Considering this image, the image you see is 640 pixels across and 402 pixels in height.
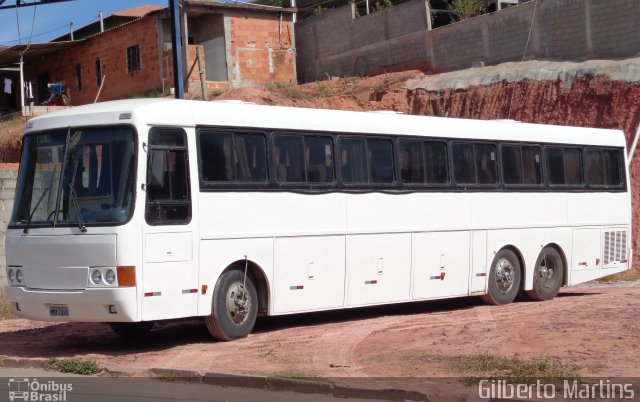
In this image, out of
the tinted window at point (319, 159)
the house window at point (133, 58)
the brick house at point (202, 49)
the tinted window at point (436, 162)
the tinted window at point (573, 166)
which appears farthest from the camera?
the house window at point (133, 58)

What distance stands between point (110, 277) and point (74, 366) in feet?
3.83

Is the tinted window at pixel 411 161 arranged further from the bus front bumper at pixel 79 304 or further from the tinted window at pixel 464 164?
the bus front bumper at pixel 79 304

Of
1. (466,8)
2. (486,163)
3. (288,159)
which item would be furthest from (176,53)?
(466,8)

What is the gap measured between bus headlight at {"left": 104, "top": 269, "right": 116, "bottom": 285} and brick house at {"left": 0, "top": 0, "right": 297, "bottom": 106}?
24589 mm

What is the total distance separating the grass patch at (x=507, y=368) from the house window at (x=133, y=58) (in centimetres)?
3178

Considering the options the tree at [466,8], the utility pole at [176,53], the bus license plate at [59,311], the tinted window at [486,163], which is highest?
the tree at [466,8]

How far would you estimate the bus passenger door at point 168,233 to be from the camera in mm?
11922

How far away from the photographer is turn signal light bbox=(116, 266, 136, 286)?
11641 mm

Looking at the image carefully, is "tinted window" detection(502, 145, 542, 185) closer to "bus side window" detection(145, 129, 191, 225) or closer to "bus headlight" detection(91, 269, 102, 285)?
"bus side window" detection(145, 129, 191, 225)

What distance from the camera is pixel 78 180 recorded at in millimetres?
12188

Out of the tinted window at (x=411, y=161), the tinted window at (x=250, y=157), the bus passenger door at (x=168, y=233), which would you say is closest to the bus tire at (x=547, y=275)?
the tinted window at (x=411, y=161)

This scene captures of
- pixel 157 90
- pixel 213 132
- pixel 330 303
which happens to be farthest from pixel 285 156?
pixel 157 90

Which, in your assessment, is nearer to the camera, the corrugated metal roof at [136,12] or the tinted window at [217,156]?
the tinted window at [217,156]

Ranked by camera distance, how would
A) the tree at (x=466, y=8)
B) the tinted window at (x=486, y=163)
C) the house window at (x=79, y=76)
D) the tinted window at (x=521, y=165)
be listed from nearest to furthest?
the tinted window at (x=486, y=163)
the tinted window at (x=521, y=165)
the tree at (x=466, y=8)
the house window at (x=79, y=76)
